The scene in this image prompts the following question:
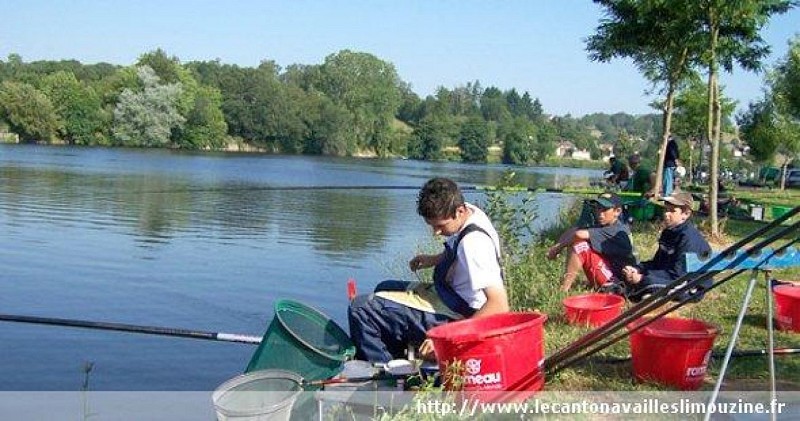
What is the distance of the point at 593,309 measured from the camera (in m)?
6.24

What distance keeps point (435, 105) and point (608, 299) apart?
120m

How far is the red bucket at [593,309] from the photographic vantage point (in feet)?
20.5

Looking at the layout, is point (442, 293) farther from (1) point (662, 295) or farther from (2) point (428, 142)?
(2) point (428, 142)

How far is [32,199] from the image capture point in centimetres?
2358

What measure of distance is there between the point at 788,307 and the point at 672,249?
3.89ft

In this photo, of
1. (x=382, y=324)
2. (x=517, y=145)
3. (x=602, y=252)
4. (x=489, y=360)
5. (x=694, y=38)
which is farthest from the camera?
(x=517, y=145)

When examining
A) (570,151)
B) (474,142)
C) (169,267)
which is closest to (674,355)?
(169,267)

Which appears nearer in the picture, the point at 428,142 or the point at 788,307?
the point at 788,307

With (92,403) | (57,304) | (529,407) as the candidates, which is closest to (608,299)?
(529,407)

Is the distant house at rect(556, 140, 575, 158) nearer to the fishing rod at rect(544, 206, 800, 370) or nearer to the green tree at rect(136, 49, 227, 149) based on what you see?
the green tree at rect(136, 49, 227, 149)

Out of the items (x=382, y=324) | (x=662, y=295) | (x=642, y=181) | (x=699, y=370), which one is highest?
(x=642, y=181)

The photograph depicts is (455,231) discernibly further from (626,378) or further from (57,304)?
(57,304)

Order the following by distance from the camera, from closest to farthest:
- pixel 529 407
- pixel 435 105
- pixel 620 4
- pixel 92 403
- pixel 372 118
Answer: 1. pixel 529 407
2. pixel 92 403
3. pixel 620 4
4. pixel 372 118
5. pixel 435 105

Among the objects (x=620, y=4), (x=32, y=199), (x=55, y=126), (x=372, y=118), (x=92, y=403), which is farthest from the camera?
(x=372, y=118)
